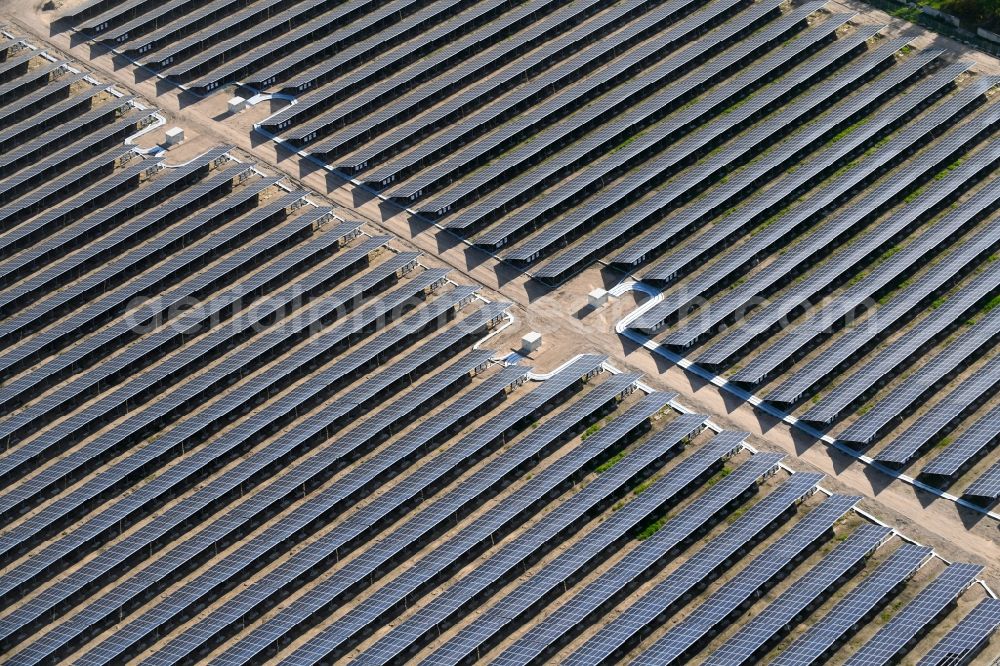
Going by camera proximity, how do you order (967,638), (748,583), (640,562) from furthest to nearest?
(640,562) < (748,583) < (967,638)

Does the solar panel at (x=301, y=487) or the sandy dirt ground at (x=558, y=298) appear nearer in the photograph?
the solar panel at (x=301, y=487)

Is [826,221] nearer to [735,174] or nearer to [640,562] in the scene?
[735,174]

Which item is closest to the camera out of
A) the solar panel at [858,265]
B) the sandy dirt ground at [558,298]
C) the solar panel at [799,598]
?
the solar panel at [799,598]

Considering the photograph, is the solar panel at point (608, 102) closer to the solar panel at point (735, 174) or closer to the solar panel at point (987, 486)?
the solar panel at point (735, 174)

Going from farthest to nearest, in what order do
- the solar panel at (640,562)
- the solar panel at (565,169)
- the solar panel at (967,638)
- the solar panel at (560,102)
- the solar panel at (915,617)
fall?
the solar panel at (560,102) < the solar panel at (565,169) < the solar panel at (640,562) < the solar panel at (915,617) < the solar panel at (967,638)

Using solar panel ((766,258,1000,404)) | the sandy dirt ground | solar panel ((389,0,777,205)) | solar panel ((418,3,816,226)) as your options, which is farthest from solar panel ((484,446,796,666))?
solar panel ((389,0,777,205))

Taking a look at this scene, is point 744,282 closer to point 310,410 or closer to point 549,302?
point 549,302

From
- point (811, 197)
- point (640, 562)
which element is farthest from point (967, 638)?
point (811, 197)

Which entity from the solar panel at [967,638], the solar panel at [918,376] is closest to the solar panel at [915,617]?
the solar panel at [967,638]

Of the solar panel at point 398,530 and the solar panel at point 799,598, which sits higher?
the solar panel at point 398,530

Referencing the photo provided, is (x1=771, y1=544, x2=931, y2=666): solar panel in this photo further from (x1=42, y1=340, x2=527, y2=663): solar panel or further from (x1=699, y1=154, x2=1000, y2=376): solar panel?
(x1=42, y1=340, x2=527, y2=663): solar panel
